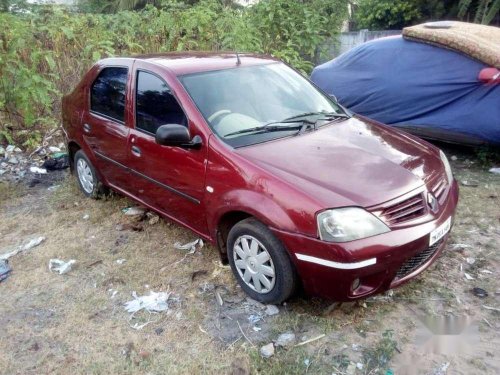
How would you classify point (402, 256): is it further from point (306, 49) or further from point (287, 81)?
point (306, 49)

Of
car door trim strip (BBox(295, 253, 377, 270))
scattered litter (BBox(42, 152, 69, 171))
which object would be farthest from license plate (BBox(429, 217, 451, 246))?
scattered litter (BBox(42, 152, 69, 171))

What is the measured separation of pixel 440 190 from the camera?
310cm

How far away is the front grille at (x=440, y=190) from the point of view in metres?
3.02

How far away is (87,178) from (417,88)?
161 inches

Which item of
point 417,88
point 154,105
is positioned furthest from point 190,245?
point 417,88

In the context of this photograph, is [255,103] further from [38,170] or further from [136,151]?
[38,170]

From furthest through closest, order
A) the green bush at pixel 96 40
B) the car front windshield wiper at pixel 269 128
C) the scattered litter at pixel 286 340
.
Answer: the green bush at pixel 96 40 → the car front windshield wiper at pixel 269 128 → the scattered litter at pixel 286 340

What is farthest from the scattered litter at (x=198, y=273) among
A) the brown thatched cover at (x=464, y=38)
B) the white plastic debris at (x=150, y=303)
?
the brown thatched cover at (x=464, y=38)

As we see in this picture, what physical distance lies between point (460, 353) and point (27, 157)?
6.14 meters

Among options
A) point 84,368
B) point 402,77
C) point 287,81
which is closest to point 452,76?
point 402,77

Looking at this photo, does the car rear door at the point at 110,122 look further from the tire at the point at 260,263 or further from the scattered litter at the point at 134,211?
the tire at the point at 260,263

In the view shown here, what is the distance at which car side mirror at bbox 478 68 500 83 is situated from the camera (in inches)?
199

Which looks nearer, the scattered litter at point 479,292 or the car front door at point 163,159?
the scattered litter at point 479,292

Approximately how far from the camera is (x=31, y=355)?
289 cm
